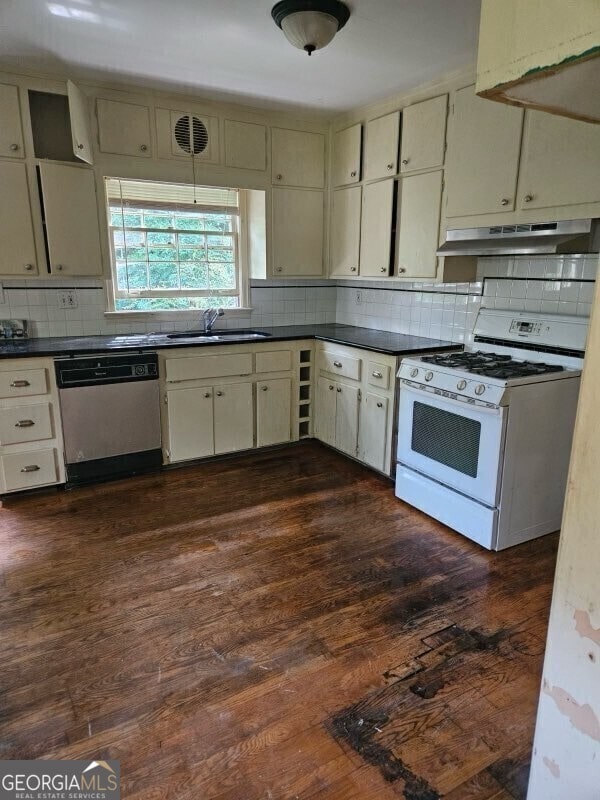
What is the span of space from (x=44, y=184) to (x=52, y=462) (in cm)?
168

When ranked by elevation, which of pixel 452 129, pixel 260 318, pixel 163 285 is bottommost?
pixel 260 318

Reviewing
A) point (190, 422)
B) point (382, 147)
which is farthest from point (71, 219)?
point (382, 147)

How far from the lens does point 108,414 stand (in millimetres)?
3277

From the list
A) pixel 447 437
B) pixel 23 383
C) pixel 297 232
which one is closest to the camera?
pixel 447 437

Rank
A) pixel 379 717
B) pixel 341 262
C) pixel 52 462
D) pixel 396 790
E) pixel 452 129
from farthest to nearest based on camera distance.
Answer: pixel 341 262, pixel 52 462, pixel 452 129, pixel 379 717, pixel 396 790

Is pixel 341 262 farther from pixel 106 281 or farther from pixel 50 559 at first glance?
pixel 50 559

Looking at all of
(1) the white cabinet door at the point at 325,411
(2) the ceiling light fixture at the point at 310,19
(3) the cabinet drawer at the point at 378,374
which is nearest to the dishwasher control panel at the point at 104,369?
(1) the white cabinet door at the point at 325,411

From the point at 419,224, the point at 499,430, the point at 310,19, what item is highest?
the point at 310,19

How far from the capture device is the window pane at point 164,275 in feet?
12.6

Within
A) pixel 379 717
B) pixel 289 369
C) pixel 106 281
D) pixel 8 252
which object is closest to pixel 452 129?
pixel 289 369

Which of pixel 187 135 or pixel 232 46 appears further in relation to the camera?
pixel 187 135

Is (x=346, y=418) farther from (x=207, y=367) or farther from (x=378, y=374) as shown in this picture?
(x=207, y=367)

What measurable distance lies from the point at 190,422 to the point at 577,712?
2913 millimetres

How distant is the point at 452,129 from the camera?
298cm
